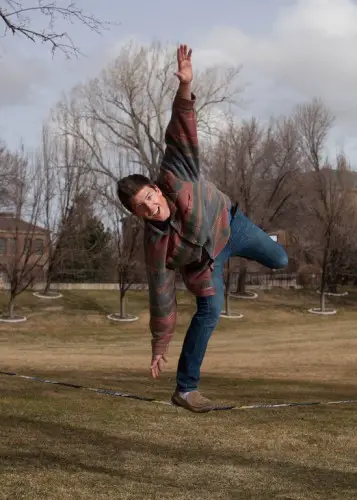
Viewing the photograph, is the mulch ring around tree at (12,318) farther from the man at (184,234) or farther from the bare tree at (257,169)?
the man at (184,234)

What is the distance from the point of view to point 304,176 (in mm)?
33031

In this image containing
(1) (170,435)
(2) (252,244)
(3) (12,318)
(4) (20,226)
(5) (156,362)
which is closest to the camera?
(5) (156,362)

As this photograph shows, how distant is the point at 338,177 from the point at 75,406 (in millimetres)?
26486

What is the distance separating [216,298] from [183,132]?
96cm

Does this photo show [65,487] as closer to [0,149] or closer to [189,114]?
[189,114]

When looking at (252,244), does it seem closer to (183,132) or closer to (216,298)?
(216,298)

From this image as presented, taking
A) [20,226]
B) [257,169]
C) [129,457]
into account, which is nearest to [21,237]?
[20,226]

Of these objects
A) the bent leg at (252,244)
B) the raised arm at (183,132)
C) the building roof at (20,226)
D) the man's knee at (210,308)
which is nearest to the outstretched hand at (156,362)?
the man's knee at (210,308)

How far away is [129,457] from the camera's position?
5.97m

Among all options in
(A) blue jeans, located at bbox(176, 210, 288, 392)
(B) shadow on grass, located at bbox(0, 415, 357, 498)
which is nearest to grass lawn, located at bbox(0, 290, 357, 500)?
(B) shadow on grass, located at bbox(0, 415, 357, 498)

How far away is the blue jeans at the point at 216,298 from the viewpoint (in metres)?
3.42

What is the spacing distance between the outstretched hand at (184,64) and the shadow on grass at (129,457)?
3702 millimetres

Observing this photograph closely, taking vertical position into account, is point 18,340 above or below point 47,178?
below

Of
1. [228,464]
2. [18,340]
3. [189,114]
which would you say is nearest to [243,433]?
[228,464]
